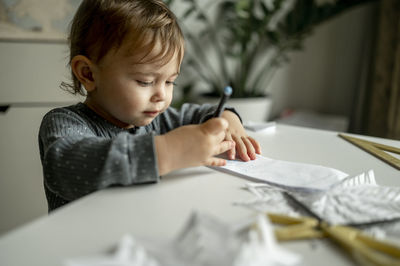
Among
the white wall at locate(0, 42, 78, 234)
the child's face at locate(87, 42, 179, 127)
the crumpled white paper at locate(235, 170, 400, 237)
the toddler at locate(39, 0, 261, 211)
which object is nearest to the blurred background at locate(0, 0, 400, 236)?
the white wall at locate(0, 42, 78, 234)

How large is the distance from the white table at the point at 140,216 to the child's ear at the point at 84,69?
1.03 ft

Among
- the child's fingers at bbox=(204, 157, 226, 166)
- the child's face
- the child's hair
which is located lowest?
the child's fingers at bbox=(204, 157, 226, 166)

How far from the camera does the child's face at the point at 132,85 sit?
667 mm

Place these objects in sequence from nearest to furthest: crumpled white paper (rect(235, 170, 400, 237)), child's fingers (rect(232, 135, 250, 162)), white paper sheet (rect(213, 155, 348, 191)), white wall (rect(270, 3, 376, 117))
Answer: crumpled white paper (rect(235, 170, 400, 237)) < white paper sheet (rect(213, 155, 348, 191)) < child's fingers (rect(232, 135, 250, 162)) < white wall (rect(270, 3, 376, 117))

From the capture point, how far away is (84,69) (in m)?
0.72

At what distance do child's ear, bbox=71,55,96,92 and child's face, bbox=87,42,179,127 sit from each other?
15mm

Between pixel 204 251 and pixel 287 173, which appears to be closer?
pixel 204 251

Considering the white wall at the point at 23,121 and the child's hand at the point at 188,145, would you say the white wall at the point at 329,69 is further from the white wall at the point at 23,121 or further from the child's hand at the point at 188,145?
the child's hand at the point at 188,145

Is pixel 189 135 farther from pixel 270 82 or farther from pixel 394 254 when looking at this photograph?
pixel 270 82

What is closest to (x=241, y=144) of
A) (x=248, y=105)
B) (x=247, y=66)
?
(x=248, y=105)

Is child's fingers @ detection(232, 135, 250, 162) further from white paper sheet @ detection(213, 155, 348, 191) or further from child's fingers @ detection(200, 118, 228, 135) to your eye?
child's fingers @ detection(200, 118, 228, 135)

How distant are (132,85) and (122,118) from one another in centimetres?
9

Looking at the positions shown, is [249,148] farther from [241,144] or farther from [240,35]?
[240,35]

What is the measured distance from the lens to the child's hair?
67 cm
